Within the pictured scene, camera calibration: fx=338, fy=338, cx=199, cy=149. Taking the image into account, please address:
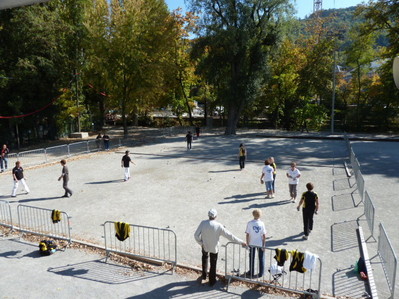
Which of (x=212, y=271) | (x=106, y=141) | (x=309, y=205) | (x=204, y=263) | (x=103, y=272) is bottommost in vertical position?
(x=103, y=272)

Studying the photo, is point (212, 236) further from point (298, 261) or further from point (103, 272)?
point (103, 272)

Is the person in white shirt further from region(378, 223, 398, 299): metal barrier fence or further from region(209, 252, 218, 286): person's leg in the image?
region(378, 223, 398, 299): metal barrier fence

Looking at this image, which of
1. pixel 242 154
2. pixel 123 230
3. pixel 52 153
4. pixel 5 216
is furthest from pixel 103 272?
pixel 52 153

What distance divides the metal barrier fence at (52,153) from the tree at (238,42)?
12.9 m

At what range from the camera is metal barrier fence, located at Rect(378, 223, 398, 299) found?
20.2ft

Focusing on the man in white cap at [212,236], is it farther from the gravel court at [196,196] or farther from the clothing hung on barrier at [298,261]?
the gravel court at [196,196]

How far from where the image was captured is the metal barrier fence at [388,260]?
20.2 feet

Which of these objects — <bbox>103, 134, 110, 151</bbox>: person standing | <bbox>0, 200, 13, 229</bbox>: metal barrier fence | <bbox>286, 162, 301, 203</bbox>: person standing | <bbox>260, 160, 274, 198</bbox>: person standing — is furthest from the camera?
<bbox>103, 134, 110, 151</bbox>: person standing

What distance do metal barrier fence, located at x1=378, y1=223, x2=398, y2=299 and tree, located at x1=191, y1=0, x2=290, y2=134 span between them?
25.9m

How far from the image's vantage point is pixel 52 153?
24.0 m

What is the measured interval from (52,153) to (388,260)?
73.3 ft

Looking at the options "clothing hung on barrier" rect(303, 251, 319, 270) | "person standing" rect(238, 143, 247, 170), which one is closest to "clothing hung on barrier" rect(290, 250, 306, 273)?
"clothing hung on barrier" rect(303, 251, 319, 270)

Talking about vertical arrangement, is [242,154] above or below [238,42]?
below

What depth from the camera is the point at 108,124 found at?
4800 centimetres
